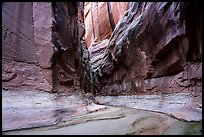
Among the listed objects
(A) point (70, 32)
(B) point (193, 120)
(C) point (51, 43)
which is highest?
(A) point (70, 32)

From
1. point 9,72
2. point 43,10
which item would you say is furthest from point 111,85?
point 9,72

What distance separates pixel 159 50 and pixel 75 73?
13.1 feet

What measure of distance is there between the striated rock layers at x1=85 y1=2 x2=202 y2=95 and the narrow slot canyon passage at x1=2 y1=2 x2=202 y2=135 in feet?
0.10

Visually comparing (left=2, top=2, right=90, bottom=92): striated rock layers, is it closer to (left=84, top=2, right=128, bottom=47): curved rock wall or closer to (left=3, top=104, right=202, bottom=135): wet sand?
(left=3, top=104, right=202, bottom=135): wet sand

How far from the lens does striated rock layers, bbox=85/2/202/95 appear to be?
24.6 feet

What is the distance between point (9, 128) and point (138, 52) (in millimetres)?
9868

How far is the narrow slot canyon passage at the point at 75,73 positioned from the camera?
456cm

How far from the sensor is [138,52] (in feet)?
42.2

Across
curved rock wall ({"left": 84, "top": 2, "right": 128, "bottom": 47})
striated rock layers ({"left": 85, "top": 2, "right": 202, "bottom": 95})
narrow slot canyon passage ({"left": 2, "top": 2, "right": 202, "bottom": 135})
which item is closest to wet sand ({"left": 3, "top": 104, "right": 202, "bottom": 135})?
narrow slot canyon passage ({"left": 2, "top": 2, "right": 202, "bottom": 135})

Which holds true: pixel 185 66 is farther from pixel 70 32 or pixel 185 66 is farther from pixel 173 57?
pixel 70 32

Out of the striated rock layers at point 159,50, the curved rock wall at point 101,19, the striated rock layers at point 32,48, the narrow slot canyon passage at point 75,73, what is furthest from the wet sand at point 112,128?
the curved rock wall at point 101,19

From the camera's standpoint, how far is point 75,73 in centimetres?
950

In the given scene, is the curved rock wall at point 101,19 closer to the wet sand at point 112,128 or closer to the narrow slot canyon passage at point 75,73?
the narrow slot canyon passage at point 75,73

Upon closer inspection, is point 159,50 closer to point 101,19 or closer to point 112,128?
point 112,128
